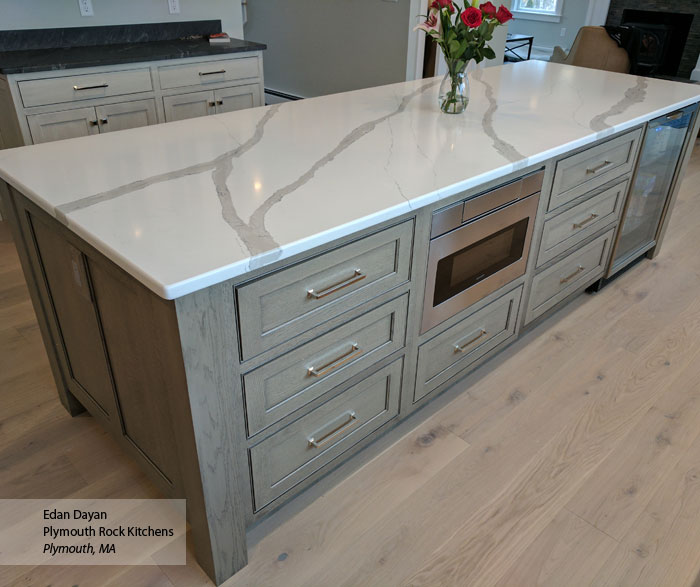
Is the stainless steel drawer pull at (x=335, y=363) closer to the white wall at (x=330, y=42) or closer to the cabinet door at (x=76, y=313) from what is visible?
the cabinet door at (x=76, y=313)

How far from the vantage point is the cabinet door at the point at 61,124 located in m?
2.82

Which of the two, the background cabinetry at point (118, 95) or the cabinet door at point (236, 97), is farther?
the cabinet door at point (236, 97)

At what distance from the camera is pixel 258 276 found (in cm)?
115

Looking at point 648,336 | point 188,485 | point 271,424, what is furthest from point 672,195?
point 188,485

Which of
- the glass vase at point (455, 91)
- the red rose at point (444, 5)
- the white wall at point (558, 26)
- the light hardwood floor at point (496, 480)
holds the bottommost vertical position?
the light hardwood floor at point (496, 480)

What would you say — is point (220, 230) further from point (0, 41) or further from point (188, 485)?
point (0, 41)

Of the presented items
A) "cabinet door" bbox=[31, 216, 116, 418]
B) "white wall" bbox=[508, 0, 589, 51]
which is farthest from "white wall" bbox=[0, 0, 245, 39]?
"white wall" bbox=[508, 0, 589, 51]

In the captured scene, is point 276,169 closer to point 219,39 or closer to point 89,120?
→ point 89,120

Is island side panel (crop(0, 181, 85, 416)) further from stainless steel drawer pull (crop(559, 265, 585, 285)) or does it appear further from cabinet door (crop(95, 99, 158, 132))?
stainless steel drawer pull (crop(559, 265, 585, 285))

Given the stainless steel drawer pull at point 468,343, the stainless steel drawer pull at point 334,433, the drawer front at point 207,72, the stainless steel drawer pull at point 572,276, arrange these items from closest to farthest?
the stainless steel drawer pull at point 334,433
the stainless steel drawer pull at point 468,343
the stainless steel drawer pull at point 572,276
the drawer front at point 207,72

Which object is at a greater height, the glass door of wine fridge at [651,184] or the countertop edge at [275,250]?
the countertop edge at [275,250]

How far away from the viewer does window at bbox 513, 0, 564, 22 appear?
29.9 feet

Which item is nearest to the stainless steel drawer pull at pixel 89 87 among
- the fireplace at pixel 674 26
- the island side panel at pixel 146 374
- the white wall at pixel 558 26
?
the island side panel at pixel 146 374

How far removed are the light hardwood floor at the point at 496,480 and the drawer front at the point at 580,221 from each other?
0.44 metres
